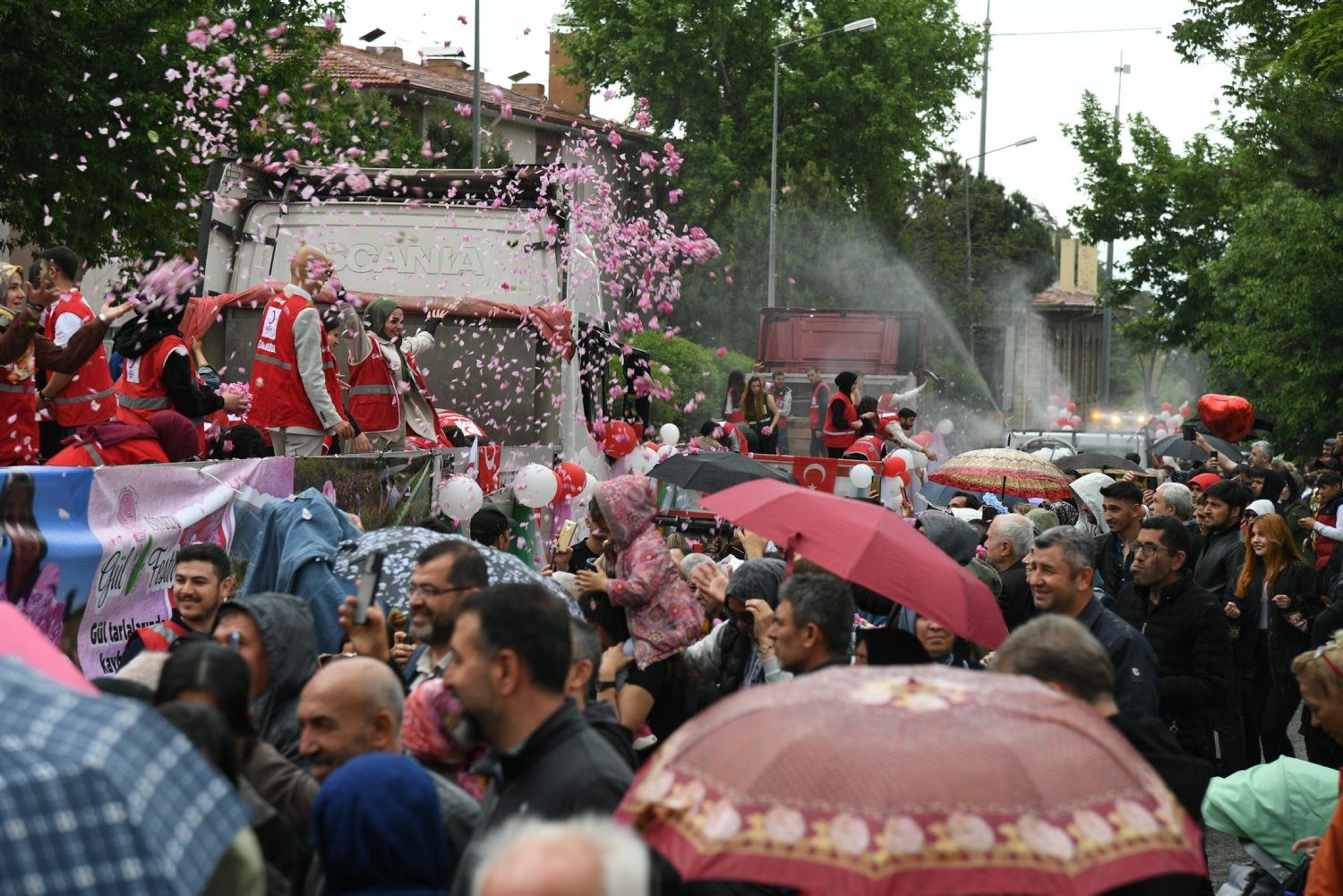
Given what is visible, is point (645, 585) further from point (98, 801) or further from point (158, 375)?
point (98, 801)

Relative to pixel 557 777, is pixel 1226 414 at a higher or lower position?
higher

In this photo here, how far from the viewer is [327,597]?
7.28m

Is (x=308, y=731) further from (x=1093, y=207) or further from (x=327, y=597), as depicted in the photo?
(x=1093, y=207)

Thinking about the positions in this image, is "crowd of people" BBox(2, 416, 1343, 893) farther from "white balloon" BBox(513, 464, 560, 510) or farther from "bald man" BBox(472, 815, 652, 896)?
"white balloon" BBox(513, 464, 560, 510)

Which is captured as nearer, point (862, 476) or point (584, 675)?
point (584, 675)

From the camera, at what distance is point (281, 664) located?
4980 millimetres

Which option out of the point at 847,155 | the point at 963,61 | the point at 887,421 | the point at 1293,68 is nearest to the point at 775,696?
the point at 887,421

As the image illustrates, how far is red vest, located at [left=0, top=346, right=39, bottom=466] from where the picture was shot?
27.0 ft

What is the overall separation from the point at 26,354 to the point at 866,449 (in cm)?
1045

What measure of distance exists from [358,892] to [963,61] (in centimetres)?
5520

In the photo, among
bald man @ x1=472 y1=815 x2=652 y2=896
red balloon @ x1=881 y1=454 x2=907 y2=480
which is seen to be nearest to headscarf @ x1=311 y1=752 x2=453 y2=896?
bald man @ x1=472 y1=815 x2=652 y2=896

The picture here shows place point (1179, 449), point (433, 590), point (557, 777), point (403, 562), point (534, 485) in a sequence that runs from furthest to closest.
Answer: point (1179, 449) < point (534, 485) < point (403, 562) < point (433, 590) < point (557, 777)

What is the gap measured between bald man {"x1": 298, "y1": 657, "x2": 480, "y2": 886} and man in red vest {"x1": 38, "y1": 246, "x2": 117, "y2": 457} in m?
4.95

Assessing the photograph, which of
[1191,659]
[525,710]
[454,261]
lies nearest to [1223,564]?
[1191,659]
